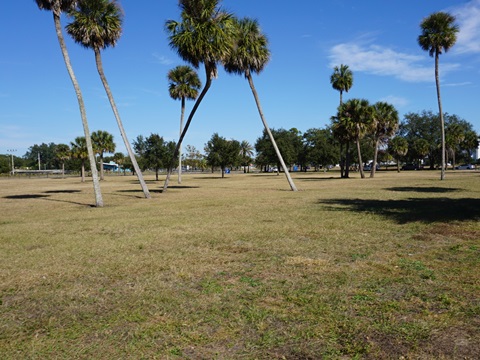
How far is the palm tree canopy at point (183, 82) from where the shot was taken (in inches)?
1563

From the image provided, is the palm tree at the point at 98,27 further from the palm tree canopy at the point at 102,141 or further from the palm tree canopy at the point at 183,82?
the palm tree canopy at the point at 102,141

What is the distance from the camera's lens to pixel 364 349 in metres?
3.88

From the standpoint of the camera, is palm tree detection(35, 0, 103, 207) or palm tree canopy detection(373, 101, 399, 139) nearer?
palm tree detection(35, 0, 103, 207)

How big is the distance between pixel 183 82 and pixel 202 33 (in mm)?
17676

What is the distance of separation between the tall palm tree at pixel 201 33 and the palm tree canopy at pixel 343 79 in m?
30.3

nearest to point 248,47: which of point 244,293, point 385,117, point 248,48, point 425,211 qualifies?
point 248,48

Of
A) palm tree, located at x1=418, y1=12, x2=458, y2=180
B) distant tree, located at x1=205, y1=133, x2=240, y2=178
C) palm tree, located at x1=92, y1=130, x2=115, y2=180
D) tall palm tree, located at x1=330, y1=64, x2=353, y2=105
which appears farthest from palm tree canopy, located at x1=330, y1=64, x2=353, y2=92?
palm tree, located at x1=92, y1=130, x2=115, y2=180

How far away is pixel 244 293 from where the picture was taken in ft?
18.5

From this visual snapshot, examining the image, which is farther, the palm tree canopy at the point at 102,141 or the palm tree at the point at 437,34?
the palm tree canopy at the point at 102,141

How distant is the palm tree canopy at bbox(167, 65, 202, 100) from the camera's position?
39.7m

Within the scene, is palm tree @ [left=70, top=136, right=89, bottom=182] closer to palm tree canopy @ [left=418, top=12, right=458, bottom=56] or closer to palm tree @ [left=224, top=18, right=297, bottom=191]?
palm tree @ [left=224, top=18, right=297, bottom=191]

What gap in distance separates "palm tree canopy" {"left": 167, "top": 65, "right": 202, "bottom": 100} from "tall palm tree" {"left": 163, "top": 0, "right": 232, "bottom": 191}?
15883mm

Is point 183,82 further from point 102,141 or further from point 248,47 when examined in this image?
point 102,141

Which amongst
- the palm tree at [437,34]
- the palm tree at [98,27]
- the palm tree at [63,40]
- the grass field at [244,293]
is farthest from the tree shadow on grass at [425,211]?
the palm tree at [437,34]
